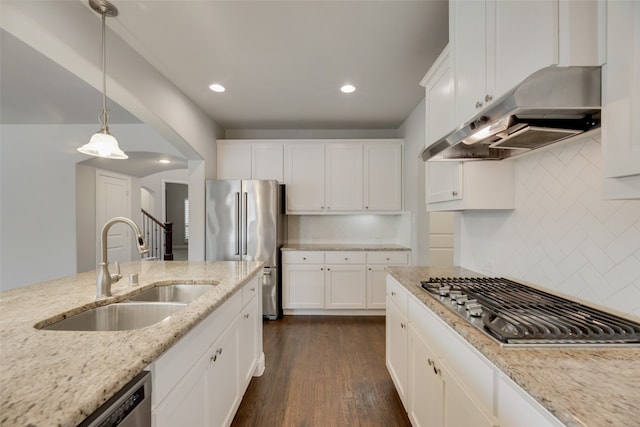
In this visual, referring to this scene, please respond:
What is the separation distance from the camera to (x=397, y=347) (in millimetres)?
1909

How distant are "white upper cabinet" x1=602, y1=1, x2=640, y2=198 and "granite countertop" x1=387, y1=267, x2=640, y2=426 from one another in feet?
1.55

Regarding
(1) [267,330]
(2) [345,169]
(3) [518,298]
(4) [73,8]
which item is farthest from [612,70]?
(1) [267,330]

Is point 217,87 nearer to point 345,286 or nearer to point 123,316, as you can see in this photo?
point 123,316

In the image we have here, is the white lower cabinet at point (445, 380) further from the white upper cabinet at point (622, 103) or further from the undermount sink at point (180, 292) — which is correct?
the undermount sink at point (180, 292)

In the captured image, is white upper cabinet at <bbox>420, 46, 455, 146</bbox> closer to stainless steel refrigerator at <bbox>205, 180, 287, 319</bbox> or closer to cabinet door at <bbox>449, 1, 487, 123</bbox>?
cabinet door at <bbox>449, 1, 487, 123</bbox>

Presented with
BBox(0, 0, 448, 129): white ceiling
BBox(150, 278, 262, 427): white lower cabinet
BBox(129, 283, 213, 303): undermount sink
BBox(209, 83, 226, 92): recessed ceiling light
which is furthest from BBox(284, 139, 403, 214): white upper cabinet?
BBox(129, 283, 213, 303): undermount sink

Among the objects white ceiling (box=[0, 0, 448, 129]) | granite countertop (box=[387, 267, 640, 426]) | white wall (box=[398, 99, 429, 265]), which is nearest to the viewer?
granite countertop (box=[387, 267, 640, 426])

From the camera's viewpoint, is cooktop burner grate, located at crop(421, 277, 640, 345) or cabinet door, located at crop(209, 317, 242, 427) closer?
cooktop burner grate, located at crop(421, 277, 640, 345)

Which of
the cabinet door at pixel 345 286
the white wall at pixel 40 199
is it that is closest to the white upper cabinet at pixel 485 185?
the cabinet door at pixel 345 286

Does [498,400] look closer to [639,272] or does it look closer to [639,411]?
[639,411]

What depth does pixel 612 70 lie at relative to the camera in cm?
90

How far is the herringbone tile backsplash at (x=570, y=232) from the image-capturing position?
3.53 ft

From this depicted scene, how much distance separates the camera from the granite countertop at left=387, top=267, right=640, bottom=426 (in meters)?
0.56

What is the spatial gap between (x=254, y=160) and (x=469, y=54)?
295cm
